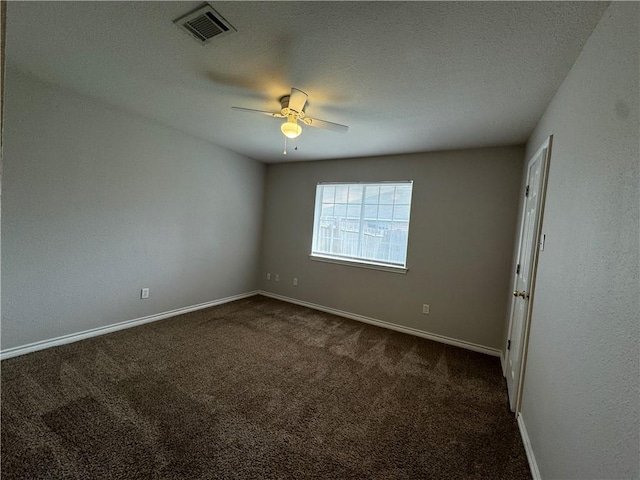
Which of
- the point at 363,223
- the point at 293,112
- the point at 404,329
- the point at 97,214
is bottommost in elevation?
the point at 404,329

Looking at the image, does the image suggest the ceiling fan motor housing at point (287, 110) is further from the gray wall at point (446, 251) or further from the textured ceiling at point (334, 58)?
the gray wall at point (446, 251)

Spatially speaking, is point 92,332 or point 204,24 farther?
point 92,332

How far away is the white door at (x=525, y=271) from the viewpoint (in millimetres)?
1978

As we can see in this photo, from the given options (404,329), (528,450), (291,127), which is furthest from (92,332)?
(528,450)

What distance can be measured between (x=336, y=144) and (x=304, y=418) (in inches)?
114

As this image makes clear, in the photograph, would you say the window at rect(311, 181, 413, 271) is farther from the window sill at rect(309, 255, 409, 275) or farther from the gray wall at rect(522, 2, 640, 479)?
the gray wall at rect(522, 2, 640, 479)

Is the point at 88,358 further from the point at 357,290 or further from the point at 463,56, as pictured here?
the point at 463,56

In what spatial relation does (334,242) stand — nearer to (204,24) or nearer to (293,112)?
(293,112)

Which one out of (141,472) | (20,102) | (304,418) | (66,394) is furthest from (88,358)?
(20,102)

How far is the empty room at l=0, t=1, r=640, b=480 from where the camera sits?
1.30 meters

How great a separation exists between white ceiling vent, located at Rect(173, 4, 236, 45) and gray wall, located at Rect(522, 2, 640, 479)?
1809 mm

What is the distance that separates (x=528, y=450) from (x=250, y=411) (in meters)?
1.79

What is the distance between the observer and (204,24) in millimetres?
1533

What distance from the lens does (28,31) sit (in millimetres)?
1718
